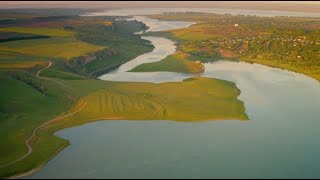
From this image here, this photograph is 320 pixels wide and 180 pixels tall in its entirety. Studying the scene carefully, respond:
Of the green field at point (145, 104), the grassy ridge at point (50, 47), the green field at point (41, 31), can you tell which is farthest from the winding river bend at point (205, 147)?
the green field at point (41, 31)

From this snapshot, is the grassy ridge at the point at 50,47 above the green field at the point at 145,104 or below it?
above

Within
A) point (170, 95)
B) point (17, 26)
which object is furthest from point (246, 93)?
point (17, 26)

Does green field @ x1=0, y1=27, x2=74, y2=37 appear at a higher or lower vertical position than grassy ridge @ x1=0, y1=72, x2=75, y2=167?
higher

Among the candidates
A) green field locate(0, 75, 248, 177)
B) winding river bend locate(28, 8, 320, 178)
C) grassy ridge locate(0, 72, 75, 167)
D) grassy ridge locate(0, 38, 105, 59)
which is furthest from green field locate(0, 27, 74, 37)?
winding river bend locate(28, 8, 320, 178)

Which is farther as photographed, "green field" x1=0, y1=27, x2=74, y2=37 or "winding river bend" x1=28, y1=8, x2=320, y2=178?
"green field" x1=0, y1=27, x2=74, y2=37

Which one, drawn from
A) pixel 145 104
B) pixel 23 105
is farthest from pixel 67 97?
pixel 145 104

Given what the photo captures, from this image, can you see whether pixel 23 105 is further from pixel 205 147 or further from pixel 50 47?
pixel 50 47

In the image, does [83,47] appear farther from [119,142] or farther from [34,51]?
[119,142]

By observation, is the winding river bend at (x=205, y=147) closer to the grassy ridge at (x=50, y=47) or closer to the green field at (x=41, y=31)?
the grassy ridge at (x=50, y=47)

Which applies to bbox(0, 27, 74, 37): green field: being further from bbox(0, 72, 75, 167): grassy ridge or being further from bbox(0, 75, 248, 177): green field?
bbox(0, 75, 248, 177): green field
